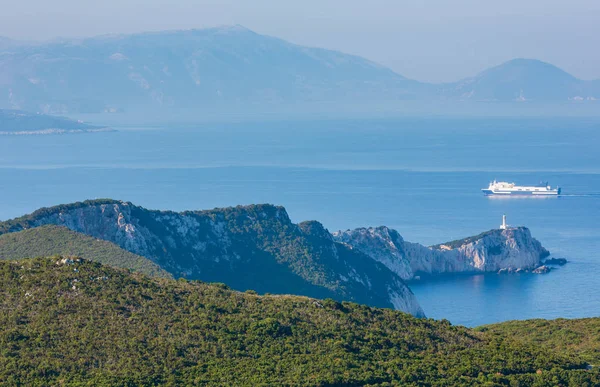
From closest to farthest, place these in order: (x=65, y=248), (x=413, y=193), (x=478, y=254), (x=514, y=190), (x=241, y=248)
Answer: (x=65, y=248) → (x=241, y=248) → (x=478, y=254) → (x=413, y=193) → (x=514, y=190)

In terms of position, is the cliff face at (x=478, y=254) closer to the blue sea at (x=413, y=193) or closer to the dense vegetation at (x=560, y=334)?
the blue sea at (x=413, y=193)

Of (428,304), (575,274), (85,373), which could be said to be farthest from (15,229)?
(575,274)

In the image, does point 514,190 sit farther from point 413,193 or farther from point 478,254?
point 478,254

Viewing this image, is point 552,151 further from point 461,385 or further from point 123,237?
point 461,385

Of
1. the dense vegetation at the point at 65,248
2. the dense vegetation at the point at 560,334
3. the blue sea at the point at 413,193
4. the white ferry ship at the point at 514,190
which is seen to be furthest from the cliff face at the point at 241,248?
the white ferry ship at the point at 514,190

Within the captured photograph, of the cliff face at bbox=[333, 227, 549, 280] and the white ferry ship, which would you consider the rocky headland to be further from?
the white ferry ship

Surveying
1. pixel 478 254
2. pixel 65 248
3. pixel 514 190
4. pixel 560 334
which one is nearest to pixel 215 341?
pixel 560 334
